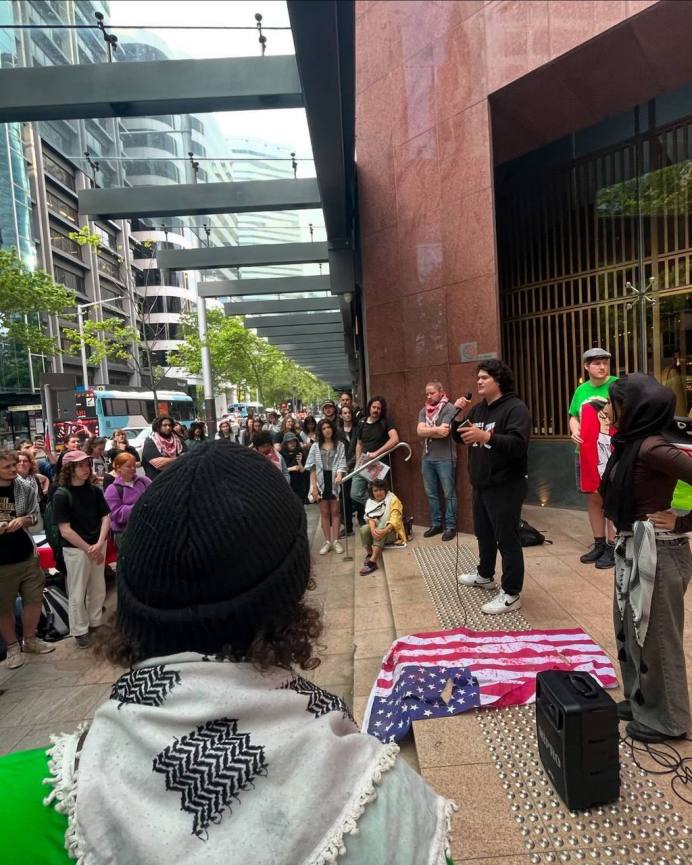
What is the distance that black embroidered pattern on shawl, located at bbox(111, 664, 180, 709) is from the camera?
2.46 feet

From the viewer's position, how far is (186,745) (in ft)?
2.30

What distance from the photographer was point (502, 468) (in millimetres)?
3799

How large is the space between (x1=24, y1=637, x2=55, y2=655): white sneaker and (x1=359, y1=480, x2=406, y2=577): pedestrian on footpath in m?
3.10

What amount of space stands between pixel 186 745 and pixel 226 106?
6.90 meters

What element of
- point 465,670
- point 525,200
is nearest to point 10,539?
point 465,670

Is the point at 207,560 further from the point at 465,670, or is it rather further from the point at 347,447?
the point at 347,447

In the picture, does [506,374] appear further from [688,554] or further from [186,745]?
[186,745]

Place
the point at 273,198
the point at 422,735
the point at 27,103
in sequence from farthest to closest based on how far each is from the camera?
the point at 273,198 → the point at 27,103 → the point at 422,735

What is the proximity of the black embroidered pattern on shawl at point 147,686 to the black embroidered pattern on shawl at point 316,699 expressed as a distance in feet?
0.57

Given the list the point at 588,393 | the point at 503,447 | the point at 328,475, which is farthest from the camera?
the point at 328,475

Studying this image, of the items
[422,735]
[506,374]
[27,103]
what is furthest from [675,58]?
[27,103]

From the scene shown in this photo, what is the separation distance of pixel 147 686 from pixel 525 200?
330 inches

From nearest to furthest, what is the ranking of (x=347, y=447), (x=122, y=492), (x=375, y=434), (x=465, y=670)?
A: (x=465, y=670)
(x=122, y=492)
(x=375, y=434)
(x=347, y=447)

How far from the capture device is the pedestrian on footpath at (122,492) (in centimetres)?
507
